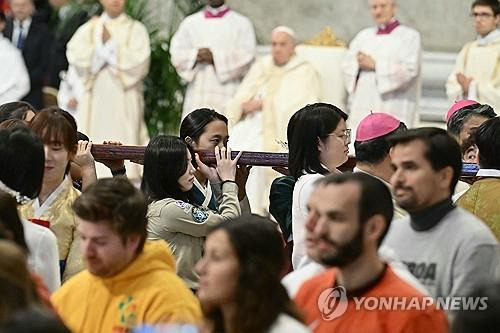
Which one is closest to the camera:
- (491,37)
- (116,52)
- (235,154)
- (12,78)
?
(235,154)

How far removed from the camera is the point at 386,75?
14.3m

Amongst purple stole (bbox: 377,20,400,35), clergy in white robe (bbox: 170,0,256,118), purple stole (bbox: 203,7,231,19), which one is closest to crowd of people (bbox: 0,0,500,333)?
purple stole (bbox: 377,20,400,35)

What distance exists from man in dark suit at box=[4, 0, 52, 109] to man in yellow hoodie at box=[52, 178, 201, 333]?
10.6 meters

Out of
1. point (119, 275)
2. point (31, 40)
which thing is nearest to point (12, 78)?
point (31, 40)

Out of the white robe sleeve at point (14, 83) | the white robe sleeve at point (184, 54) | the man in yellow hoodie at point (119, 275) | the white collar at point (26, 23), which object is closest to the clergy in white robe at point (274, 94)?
the white robe sleeve at point (184, 54)

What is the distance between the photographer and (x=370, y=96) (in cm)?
1445

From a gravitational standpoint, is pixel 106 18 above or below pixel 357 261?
below

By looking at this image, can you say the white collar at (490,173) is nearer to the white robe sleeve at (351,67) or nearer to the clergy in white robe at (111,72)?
the white robe sleeve at (351,67)

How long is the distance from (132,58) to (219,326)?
1055 centimetres

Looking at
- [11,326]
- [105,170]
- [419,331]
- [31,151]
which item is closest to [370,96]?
[105,170]

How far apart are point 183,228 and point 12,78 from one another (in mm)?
7587

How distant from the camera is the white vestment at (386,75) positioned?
14.4 m

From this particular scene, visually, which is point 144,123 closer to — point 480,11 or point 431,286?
point 480,11

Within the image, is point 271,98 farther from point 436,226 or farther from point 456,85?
point 436,226
